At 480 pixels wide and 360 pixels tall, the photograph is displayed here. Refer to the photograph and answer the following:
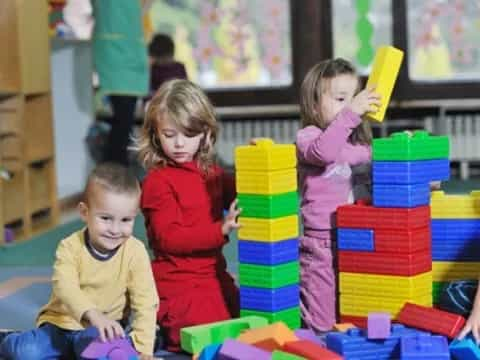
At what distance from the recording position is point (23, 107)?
472cm

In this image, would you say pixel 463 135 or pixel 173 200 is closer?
pixel 173 200

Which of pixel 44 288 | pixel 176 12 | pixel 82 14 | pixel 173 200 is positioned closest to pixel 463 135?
pixel 176 12

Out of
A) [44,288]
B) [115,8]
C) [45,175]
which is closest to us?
[44,288]

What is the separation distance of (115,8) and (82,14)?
149cm

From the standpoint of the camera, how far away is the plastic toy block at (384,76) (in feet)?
9.09

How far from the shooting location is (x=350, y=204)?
281 cm

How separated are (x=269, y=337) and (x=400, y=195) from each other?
510 mm

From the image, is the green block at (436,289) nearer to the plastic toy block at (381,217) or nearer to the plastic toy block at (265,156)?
the plastic toy block at (381,217)

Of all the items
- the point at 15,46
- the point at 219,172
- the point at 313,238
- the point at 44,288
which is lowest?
the point at 44,288

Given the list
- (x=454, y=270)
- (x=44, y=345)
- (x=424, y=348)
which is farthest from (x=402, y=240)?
(x=44, y=345)

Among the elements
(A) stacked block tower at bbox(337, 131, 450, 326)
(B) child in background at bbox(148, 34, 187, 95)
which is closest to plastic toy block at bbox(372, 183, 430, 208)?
(A) stacked block tower at bbox(337, 131, 450, 326)

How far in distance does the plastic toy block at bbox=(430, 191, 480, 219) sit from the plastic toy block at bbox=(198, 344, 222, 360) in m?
0.73

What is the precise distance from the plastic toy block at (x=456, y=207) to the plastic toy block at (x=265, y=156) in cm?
41

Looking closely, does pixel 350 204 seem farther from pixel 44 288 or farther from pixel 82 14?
pixel 82 14
